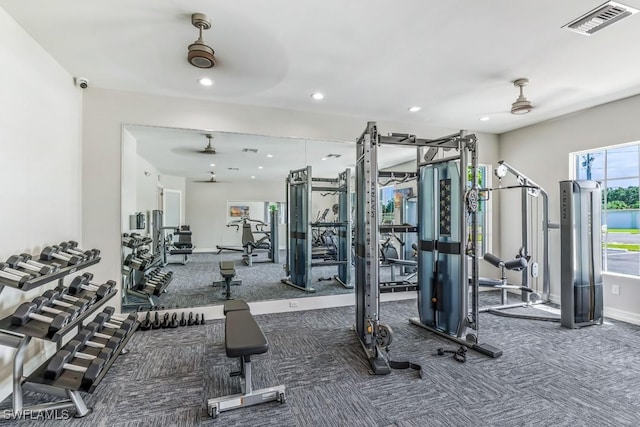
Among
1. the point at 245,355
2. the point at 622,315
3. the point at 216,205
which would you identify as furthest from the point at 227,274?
the point at 622,315

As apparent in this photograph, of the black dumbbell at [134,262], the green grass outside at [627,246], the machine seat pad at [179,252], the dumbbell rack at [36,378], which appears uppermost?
the green grass outside at [627,246]

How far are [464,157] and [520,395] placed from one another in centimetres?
211

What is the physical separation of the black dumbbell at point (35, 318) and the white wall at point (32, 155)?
43 cm

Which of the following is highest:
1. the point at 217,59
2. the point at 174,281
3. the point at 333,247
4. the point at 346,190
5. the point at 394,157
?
the point at 217,59

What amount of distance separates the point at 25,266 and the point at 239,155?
2.77m

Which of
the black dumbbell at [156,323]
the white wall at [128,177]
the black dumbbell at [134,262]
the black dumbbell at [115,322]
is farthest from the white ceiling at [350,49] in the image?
the black dumbbell at [156,323]

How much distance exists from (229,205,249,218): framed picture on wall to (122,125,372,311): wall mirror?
0.05 feet

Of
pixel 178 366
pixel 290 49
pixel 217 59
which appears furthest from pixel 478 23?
pixel 178 366

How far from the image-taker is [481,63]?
301 centimetres

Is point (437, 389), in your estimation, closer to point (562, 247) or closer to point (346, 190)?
point (562, 247)

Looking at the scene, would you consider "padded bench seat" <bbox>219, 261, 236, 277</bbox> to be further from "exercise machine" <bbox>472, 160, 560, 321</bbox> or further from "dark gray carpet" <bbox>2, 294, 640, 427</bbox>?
"exercise machine" <bbox>472, 160, 560, 321</bbox>

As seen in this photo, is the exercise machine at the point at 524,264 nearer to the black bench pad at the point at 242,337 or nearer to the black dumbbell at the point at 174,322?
the black bench pad at the point at 242,337

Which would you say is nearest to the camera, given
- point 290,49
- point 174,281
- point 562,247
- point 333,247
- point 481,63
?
point 290,49

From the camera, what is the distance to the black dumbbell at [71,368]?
6.59 ft
